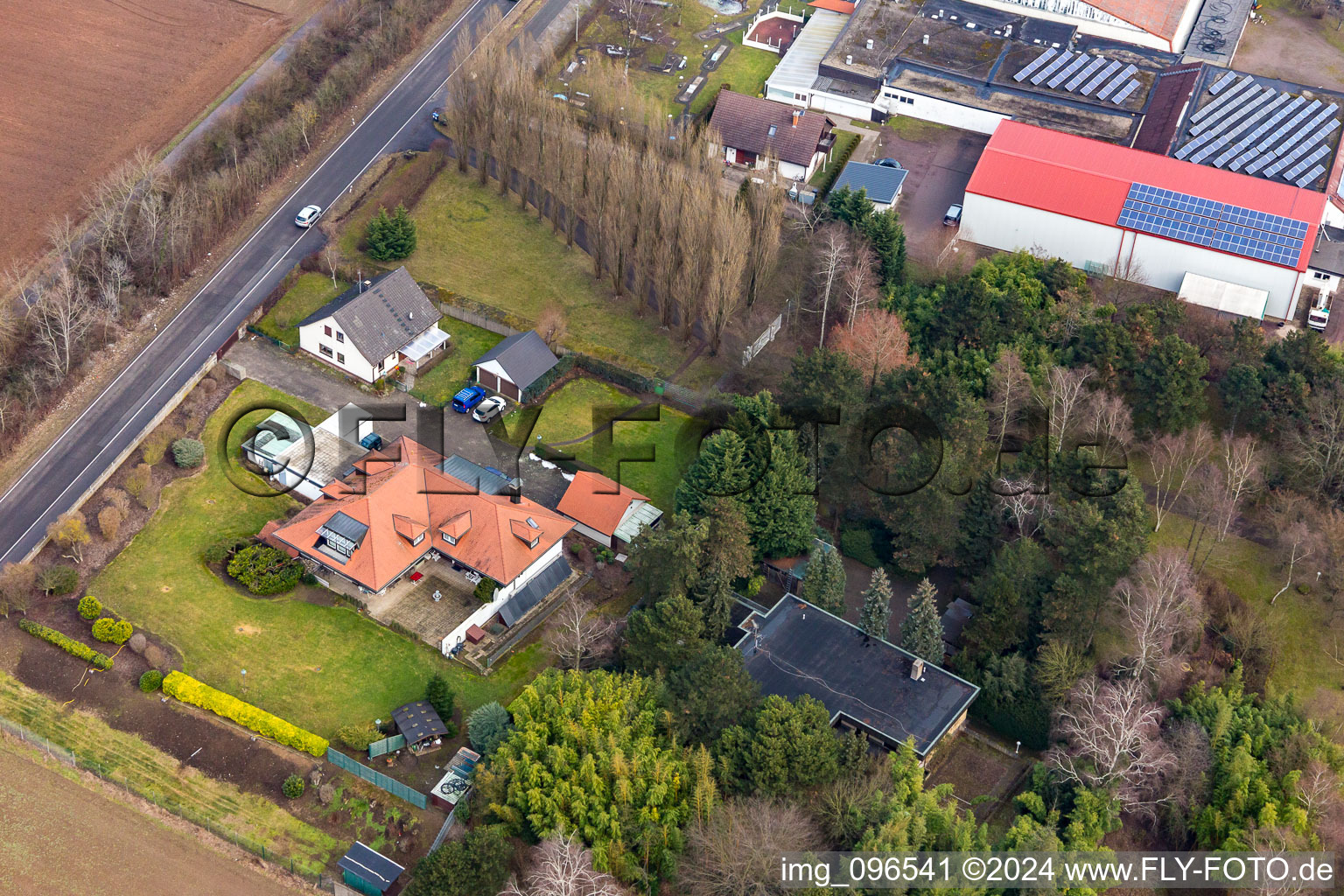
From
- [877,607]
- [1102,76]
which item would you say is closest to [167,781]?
[877,607]

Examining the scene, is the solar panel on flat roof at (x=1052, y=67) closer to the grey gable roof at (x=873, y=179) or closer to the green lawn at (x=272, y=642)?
the grey gable roof at (x=873, y=179)

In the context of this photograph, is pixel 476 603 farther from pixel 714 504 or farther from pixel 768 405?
pixel 768 405

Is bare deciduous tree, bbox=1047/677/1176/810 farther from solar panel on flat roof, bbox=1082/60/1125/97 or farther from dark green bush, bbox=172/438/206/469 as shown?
solar panel on flat roof, bbox=1082/60/1125/97

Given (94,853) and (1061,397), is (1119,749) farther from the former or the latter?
(94,853)

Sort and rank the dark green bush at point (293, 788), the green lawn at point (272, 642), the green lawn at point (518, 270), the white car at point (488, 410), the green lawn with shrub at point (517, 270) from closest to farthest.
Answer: the dark green bush at point (293, 788), the green lawn at point (272, 642), the white car at point (488, 410), the green lawn with shrub at point (517, 270), the green lawn at point (518, 270)

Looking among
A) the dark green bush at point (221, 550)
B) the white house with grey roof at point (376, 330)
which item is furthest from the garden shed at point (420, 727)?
the white house with grey roof at point (376, 330)

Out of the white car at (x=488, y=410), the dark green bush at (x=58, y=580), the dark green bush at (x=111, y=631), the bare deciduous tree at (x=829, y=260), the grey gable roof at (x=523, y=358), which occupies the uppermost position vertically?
the bare deciduous tree at (x=829, y=260)

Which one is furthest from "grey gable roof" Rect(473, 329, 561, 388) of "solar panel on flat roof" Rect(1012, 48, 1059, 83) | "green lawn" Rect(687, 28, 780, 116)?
"solar panel on flat roof" Rect(1012, 48, 1059, 83)
